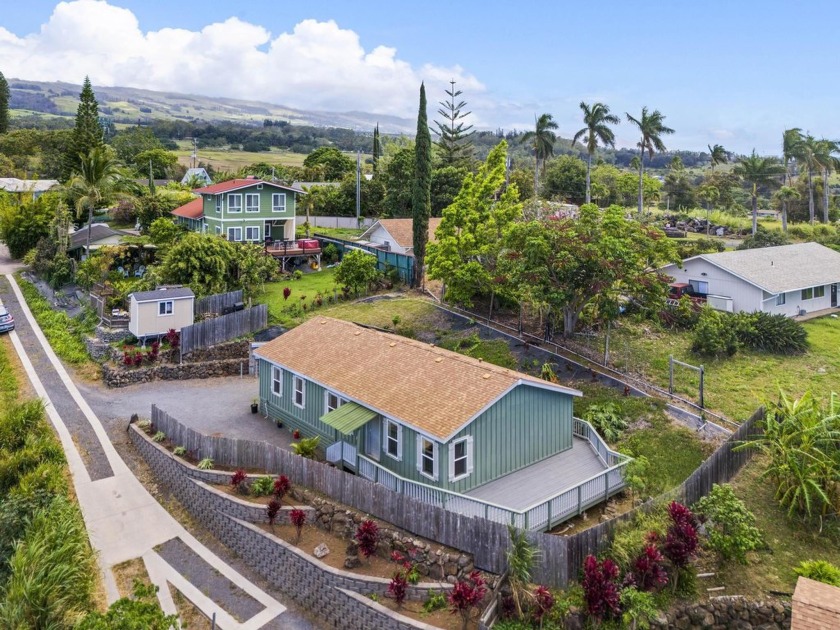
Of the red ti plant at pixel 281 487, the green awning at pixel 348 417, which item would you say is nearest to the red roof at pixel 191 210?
the green awning at pixel 348 417

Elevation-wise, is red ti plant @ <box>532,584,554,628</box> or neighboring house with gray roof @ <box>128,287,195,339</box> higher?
neighboring house with gray roof @ <box>128,287,195,339</box>

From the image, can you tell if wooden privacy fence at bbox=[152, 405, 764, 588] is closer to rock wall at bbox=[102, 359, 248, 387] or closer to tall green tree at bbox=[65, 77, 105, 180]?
rock wall at bbox=[102, 359, 248, 387]

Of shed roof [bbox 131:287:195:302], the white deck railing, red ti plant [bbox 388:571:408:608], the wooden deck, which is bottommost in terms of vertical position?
red ti plant [bbox 388:571:408:608]

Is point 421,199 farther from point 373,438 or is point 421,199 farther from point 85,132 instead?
point 85,132

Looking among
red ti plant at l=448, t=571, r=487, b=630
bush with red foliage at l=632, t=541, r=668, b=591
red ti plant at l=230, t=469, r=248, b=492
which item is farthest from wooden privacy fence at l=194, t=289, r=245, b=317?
bush with red foliage at l=632, t=541, r=668, b=591

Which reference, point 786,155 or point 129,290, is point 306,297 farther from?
point 786,155

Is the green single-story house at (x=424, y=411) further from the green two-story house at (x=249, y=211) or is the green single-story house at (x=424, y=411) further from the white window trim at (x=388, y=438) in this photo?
the green two-story house at (x=249, y=211)

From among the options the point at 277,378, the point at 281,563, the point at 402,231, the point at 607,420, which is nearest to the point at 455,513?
the point at 281,563
